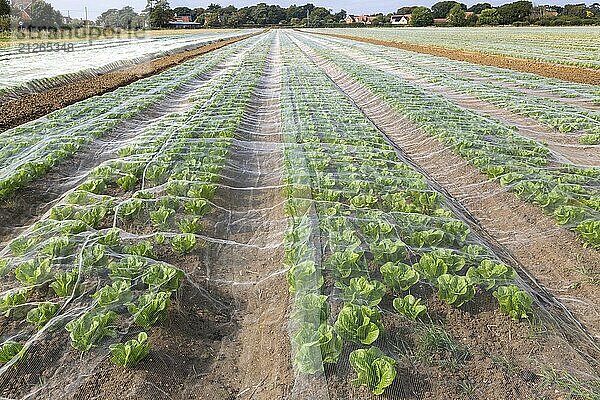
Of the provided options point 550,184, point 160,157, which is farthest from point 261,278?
point 550,184

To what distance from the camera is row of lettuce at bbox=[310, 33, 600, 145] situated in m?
10.0

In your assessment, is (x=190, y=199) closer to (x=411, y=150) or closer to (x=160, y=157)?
(x=160, y=157)

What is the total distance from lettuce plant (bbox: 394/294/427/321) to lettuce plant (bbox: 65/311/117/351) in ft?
7.68

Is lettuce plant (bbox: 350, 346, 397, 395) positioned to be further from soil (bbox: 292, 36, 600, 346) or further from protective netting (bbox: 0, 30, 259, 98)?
protective netting (bbox: 0, 30, 259, 98)

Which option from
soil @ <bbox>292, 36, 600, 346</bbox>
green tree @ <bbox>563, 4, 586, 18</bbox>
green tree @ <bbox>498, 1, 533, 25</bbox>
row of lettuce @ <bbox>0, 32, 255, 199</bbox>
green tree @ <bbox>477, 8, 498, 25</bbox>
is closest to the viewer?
soil @ <bbox>292, 36, 600, 346</bbox>

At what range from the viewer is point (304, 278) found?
412 cm

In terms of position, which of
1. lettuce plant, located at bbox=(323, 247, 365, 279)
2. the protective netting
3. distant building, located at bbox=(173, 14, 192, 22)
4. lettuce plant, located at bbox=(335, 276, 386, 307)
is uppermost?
distant building, located at bbox=(173, 14, 192, 22)

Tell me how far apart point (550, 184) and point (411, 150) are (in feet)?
11.0


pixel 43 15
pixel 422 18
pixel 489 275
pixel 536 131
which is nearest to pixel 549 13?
pixel 422 18

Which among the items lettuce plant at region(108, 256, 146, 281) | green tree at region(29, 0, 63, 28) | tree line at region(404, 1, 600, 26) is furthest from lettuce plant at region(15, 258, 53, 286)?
tree line at region(404, 1, 600, 26)

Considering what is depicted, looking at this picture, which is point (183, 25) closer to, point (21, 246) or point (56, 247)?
point (21, 246)

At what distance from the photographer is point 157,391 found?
321 cm

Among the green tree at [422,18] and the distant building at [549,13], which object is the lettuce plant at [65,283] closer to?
the distant building at [549,13]

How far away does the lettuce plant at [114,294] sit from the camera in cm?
380
